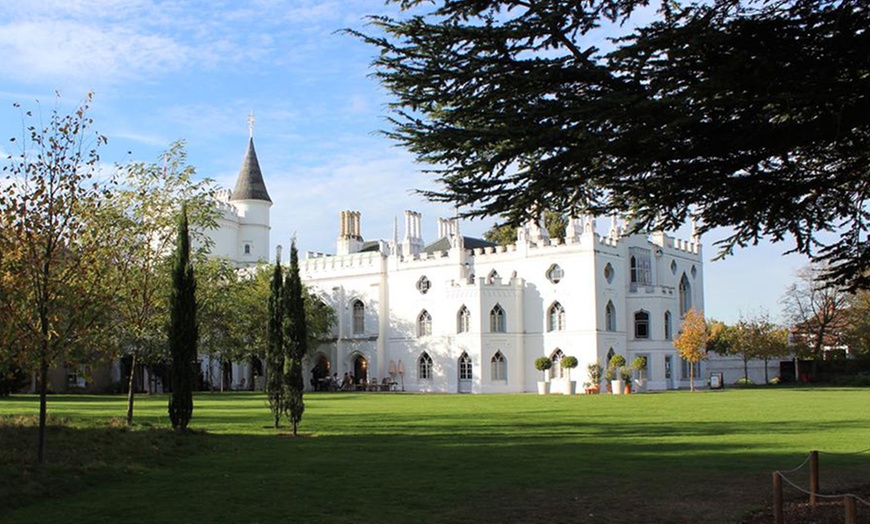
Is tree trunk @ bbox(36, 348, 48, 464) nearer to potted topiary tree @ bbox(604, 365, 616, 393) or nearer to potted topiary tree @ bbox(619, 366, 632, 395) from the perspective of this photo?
potted topiary tree @ bbox(619, 366, 632, 395)

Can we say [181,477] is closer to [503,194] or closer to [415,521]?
[415,521]

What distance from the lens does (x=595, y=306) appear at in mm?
48281

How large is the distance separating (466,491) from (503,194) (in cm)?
434

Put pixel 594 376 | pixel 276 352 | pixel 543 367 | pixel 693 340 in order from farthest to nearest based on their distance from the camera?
pixel 693 340
pixel 543 367
pixel 594 376
pixel 276 352

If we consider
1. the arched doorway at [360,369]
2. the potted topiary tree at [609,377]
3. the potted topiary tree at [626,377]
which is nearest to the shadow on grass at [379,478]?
the potted topiary tree at [626,377]

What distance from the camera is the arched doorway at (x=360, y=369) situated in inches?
2259

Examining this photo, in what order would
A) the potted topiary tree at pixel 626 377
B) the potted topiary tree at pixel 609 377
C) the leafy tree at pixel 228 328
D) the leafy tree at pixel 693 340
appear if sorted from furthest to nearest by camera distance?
1. the leafy tree at pixel 693 340
2. the potted topiary tree at pixel 609 377
3. the potted topiary tree at pixel 626 377
4. the leafy tree at pixel 228 328

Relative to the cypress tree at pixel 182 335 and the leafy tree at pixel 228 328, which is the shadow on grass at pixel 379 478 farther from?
the leafy tree at pixel 228 328

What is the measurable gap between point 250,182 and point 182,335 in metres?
48.4

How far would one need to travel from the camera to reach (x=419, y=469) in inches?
528

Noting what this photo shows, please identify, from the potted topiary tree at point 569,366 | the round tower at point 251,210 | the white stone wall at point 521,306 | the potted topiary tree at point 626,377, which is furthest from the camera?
the round tower at point 251,210

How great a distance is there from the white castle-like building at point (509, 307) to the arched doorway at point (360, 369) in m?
0.06

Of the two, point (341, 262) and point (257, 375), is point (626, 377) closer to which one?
point (341, 262)

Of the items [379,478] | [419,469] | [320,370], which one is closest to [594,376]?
[320,370]
